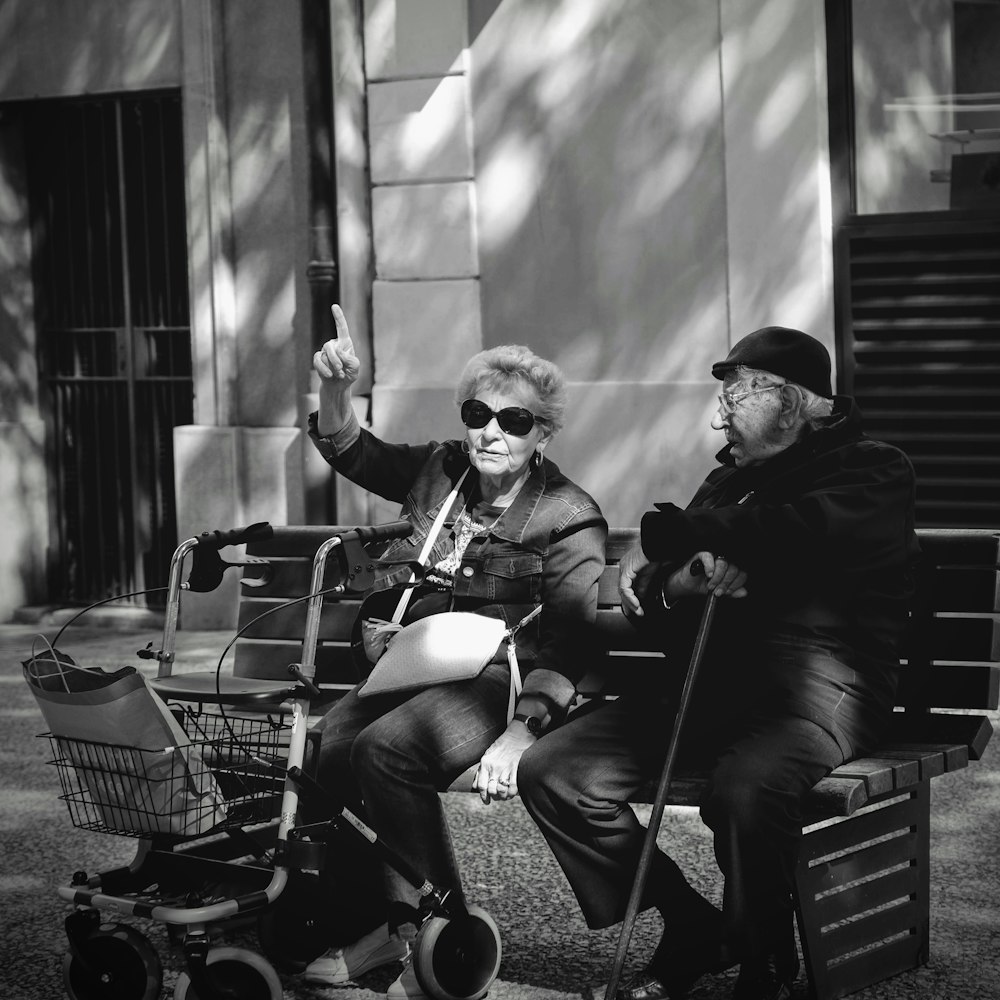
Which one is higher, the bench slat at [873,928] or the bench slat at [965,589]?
the bench slat at [965,589]

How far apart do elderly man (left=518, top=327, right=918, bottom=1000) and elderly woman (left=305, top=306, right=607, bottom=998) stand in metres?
0.18

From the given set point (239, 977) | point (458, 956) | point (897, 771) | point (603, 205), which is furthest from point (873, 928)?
point (603, 205)

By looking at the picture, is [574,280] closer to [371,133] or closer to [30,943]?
[371,133]

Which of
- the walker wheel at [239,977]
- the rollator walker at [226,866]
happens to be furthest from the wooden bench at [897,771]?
the walker wheel at [239,977]

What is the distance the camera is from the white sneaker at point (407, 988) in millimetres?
3871

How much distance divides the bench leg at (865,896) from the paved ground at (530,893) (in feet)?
0.23

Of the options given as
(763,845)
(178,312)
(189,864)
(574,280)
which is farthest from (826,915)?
(178,312)

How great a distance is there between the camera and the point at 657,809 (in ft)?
12.0

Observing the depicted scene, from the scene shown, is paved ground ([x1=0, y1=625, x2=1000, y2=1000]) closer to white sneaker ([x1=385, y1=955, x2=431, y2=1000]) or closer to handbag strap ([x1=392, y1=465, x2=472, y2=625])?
white sneaker ([x1=385, y1=955, x2=431, y2=1000])

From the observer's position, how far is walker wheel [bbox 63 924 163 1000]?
3.84m

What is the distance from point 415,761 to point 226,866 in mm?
479

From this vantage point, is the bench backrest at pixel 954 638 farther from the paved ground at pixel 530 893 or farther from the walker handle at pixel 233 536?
the walker handle at pixel 233 536

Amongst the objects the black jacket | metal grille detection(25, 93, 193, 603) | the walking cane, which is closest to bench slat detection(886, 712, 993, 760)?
the black jacket

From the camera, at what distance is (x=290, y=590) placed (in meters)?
5.00
